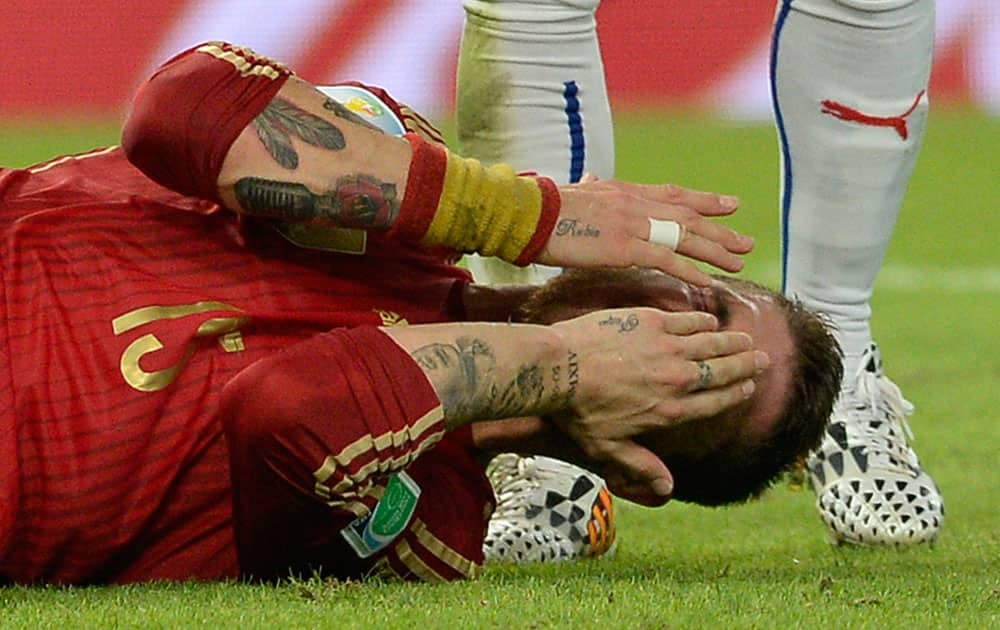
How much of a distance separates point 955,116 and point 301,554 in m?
6.38

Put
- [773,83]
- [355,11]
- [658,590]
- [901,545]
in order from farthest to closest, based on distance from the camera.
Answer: [355,11] → [773,83] → [901,545] → [658,590]

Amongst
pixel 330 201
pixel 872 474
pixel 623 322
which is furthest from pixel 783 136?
pixel 330 201

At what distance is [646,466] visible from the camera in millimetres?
1938

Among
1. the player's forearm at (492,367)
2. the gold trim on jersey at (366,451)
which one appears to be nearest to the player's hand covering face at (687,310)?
the player's forearm at (492,367)

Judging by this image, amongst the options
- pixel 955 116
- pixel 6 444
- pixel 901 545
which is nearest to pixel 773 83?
pixel 901 545

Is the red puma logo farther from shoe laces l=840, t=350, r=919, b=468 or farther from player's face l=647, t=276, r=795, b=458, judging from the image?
player's face l=647, t=276, r=795, b=458

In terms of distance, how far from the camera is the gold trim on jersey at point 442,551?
1920 mm

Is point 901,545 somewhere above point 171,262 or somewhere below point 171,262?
below

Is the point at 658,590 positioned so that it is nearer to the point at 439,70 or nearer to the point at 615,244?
the point at 615,244

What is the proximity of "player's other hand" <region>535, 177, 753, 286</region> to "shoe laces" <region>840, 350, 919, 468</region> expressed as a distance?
579 millimetres

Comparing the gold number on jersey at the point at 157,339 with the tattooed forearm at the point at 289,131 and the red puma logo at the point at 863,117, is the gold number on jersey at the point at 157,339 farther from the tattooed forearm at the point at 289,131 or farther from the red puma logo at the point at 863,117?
the red puma logo at the point at 863,117

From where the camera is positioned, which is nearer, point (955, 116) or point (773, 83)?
point (773, 83)

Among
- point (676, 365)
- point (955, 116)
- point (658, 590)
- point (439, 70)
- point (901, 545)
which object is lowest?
point (955, 116)

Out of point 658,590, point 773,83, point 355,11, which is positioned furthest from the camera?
point 355,11
